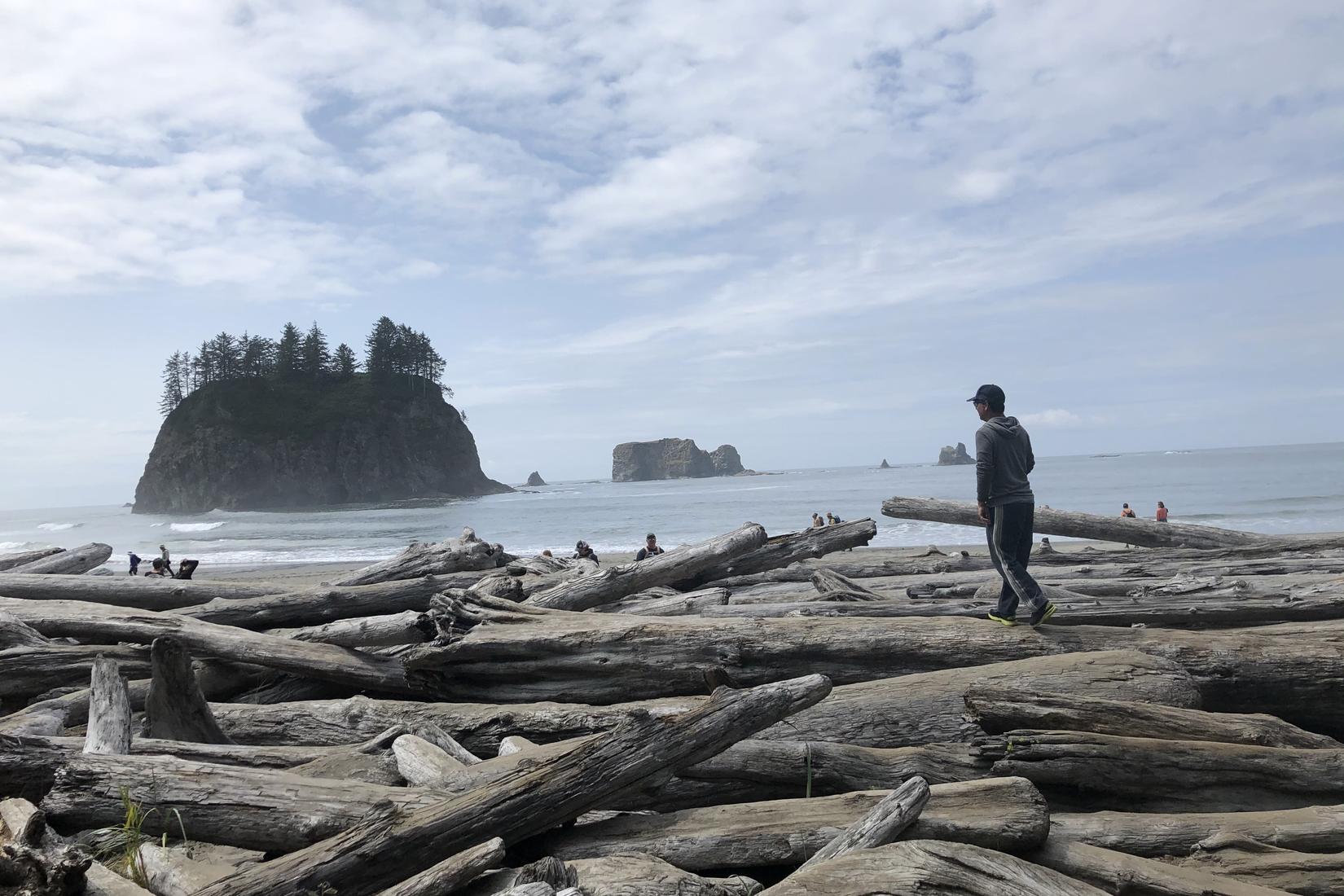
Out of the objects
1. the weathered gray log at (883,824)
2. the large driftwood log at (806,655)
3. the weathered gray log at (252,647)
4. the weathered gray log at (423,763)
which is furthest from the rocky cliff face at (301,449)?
the weathered gray log at (883,824)

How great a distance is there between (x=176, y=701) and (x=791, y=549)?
5.26 metres

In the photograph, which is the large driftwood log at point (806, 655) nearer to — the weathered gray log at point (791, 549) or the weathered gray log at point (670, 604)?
the weathered gray log at point (670, 604)

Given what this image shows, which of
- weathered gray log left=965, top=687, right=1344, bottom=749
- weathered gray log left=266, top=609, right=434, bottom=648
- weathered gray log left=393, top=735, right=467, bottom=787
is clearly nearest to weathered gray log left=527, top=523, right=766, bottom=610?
weathered gray log left=266, top=609, right=434, bottom=648

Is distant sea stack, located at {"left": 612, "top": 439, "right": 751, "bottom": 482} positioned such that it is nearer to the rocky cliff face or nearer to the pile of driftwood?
the rocky cliff face

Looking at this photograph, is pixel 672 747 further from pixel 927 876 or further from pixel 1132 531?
pixel 1132 531

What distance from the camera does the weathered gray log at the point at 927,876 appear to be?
9.86 feet

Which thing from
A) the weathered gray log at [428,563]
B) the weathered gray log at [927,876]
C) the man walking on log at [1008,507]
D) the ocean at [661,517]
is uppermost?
the man walking on log at [1008,507]

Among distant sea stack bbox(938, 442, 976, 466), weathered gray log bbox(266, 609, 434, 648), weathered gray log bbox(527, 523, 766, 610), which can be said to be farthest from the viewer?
distant sea stack bbox(938, 442, 976, 466)

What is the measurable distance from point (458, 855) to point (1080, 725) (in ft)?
9.68

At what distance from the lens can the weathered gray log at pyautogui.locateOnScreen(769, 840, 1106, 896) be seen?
9.86ft

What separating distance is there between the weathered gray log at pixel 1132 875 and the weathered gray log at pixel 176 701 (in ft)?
15.3

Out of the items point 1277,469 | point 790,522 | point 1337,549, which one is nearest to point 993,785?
point 1337,549

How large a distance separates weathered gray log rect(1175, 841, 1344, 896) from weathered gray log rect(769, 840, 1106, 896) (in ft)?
2.41

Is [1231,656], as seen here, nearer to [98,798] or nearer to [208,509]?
[98,798]
